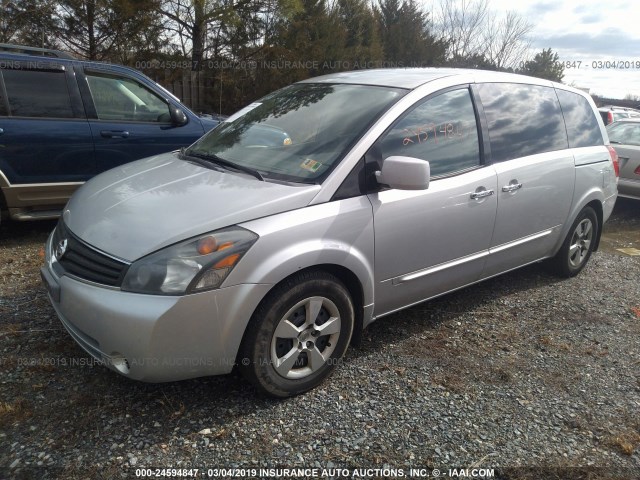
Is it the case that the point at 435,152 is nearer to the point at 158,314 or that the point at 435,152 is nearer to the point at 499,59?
the point at 158,314

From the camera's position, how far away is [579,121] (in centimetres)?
463

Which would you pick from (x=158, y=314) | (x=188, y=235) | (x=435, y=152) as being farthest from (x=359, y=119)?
(x=158, y=314)

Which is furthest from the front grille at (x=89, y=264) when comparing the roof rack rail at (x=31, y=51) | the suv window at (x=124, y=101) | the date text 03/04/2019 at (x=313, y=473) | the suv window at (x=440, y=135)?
the roof rack rail at (x=31, y=51)

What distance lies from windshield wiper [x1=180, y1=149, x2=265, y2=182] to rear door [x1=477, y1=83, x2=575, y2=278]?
1.74 m

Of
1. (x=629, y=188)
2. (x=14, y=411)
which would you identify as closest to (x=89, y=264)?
(x=14, y=411)

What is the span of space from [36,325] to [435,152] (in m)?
2.84

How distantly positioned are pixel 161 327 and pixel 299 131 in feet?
5.20

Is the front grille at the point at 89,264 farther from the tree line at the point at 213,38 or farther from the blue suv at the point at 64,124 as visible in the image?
the tree line at the point at 213,38

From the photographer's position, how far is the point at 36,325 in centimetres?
340

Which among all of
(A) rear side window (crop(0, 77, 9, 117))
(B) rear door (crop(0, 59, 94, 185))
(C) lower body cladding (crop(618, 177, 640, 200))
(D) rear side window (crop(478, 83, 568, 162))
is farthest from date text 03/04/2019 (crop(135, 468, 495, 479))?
(C) lower body cladding (crop(618, 177, 640, 200))

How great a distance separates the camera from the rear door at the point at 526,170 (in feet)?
12.3

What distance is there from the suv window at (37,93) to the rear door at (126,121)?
0.65ft

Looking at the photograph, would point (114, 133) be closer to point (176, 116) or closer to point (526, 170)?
point (176, 116)

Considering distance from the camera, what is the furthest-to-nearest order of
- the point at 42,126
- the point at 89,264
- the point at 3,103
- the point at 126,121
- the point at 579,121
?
1. the point at 126,121
2. the point at 42,126
3. the point at 3,103
4. the point at 579,121
5. the point at 89,264
